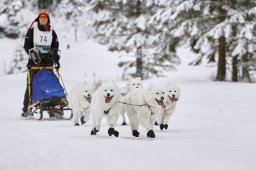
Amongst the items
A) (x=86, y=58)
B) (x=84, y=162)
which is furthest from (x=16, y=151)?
(x=86, y=58)

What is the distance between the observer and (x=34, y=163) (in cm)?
449

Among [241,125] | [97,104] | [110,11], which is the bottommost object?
[241,125]

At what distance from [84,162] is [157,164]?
0.77m

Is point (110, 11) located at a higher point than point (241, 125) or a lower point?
higher

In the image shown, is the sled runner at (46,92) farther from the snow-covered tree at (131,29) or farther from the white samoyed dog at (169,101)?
the snow-covered tree at (131,29)

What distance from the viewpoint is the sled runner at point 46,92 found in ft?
30.7

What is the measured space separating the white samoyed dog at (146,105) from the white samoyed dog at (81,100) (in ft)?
3.81

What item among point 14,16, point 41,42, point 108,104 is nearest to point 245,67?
point 41,42

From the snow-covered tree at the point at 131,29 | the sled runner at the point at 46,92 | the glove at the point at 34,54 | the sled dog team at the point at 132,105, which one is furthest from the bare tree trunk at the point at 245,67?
the sled dog team at the point at 132,105

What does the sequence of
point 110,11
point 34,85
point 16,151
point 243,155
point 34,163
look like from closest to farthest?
point 34,163 → point 16,151 → point 243,155 → point 34,85 → point 110,11

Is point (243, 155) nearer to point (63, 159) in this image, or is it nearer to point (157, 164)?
point (157, 164)

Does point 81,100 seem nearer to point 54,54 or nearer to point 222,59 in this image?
point 54,54

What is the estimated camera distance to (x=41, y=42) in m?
9.85

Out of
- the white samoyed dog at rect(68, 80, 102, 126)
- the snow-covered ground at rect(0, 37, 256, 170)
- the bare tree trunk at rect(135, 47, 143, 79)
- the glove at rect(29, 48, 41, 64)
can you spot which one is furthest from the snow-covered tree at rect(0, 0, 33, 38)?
the white samoyed dog at rect(68, 80, 102, 126)
